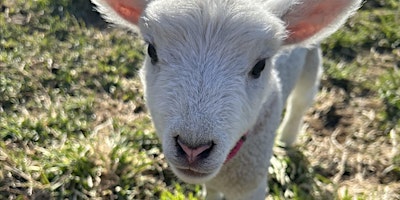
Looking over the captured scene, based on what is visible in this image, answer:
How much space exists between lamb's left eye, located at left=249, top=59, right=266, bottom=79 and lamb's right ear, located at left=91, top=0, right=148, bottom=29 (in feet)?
2.53

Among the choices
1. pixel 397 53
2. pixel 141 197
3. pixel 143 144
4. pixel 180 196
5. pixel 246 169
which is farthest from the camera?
pixel 397 53

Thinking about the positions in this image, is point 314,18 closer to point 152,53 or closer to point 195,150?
point 152,53

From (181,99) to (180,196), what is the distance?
1.65 m

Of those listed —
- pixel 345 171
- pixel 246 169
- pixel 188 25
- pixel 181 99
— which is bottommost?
pixel 345 171

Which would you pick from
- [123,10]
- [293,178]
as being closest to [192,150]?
[123,10]

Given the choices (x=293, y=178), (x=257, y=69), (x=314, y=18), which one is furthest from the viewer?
(x=293, y=178)

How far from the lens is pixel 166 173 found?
4.46 metres

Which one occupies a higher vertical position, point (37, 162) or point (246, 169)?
point (246, 169)

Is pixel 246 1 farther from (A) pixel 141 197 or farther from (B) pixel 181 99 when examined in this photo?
(A) pixel 141 197

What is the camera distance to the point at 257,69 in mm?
2844

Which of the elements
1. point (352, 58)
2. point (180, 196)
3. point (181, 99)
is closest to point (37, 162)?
point (180, 196)

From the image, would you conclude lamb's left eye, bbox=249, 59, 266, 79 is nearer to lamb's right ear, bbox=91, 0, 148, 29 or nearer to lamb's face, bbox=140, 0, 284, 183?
lamb's face, bbox=140, 0, 284, 183

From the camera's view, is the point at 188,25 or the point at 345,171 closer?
the point at 188,25

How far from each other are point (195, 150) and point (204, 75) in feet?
1.33
